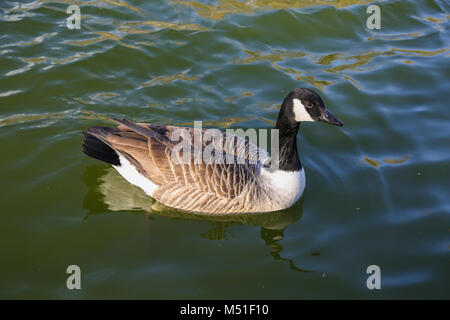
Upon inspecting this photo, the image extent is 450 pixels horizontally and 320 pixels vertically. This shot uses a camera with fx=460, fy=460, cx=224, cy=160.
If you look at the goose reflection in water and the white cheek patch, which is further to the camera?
the goose reflection in water

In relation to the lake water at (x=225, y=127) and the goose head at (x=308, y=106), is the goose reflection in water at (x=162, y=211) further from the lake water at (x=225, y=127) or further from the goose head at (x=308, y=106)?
the goose head at (x=308, y=106)

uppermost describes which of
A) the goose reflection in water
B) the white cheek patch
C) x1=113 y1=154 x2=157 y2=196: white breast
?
the white cheek patch

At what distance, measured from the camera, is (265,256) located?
→ 5.48 metres

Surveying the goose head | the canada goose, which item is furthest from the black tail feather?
the goose head

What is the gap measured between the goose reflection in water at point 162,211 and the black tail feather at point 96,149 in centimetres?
47

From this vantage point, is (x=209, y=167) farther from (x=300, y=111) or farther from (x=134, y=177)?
(x=300, y=111)

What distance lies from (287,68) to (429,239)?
431cm

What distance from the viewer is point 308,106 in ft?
18.1

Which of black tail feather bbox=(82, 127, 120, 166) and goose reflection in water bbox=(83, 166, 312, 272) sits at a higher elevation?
A: black tail feather bbox=(82, 127, 120, 166)

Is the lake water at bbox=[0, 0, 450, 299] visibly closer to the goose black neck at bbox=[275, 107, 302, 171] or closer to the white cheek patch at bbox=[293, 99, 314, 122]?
the goose black neck at bbox=[275, 107, 302, 171]

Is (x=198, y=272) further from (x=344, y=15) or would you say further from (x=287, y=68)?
(x=344, y=15)

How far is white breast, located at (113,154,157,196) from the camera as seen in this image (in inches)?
237

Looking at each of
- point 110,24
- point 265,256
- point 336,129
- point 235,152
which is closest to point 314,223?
point 265,256

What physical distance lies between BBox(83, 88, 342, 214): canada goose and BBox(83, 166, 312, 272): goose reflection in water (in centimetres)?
12
